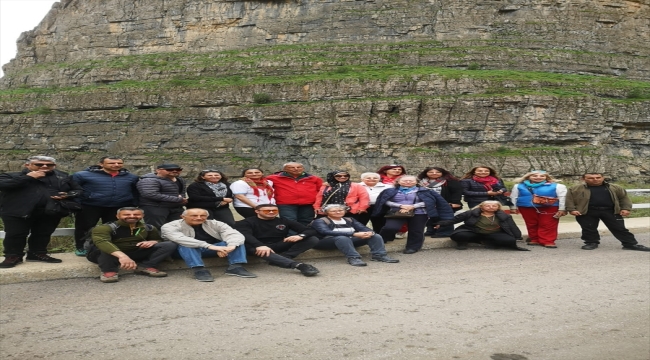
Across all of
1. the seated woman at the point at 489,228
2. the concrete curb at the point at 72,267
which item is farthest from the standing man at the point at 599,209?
the concrete curb at the point at 72,267

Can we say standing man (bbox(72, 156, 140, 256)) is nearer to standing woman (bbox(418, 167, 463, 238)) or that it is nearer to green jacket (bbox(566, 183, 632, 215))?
standing woman (bbox(418, 167, 463, 238))

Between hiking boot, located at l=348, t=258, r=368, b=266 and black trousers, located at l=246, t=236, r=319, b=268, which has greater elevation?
black trousers, located at l=246, t=236, r=319, b=268

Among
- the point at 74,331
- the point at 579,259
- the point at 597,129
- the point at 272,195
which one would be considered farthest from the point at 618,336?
the point at 597,129

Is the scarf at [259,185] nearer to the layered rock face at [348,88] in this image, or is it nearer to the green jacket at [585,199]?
the green jacket at [585,199]

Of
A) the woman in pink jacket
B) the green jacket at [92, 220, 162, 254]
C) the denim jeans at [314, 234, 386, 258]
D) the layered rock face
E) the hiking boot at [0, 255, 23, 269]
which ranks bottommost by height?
the hiking boot at [0, 255, 23, 269]

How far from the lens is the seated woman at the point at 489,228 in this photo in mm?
10289

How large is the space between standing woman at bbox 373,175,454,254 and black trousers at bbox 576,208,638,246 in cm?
282

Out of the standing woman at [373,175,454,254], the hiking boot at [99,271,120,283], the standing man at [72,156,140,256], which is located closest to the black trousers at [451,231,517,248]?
the standing woman at [373,175,454,254]

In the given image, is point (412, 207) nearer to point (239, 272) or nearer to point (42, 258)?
point (239, 272)

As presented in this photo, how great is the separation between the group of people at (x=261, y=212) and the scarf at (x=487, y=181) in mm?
27

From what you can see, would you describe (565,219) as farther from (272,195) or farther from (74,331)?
(74,331)

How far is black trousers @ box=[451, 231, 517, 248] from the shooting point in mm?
10242

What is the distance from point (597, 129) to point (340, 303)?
35.9 m

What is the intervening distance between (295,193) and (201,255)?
2647 mm
